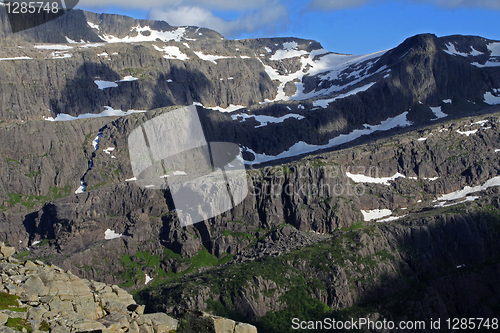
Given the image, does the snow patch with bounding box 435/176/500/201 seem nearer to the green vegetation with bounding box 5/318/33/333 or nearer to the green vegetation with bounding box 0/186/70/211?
the green vegetation with bounding box 0/186/70/211

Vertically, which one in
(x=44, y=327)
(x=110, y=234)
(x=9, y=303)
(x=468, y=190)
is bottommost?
(x=468, y=190)

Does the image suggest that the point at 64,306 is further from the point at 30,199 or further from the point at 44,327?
the point at 30,199

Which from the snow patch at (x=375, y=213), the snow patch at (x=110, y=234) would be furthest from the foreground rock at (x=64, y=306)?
the snow patch at (x=375, y=213)

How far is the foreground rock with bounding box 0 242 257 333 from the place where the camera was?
28203mm

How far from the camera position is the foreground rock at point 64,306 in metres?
28.2

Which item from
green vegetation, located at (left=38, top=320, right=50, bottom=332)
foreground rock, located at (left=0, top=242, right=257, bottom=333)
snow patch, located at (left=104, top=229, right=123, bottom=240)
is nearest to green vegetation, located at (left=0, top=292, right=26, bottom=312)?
foreground rock, located at (left=0, top=242, right=257, bottom=333)

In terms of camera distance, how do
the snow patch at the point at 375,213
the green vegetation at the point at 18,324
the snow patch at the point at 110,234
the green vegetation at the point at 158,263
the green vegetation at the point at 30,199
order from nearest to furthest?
1. the green vegetation at the point at 18,324
2. the green vegetation at the point at 158,263
3. the snow patch at the point at 110,234
4. the snow patch at the point at 375,213
5. the green vegetation at the point at 30,199

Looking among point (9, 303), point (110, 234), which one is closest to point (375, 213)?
point (110, 234)

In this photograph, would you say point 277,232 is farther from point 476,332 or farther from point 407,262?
point 476,332

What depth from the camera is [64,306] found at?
30.3 m

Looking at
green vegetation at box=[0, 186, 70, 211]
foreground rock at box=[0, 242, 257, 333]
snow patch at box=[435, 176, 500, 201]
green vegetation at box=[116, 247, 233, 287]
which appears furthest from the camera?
snow patch at box=[435, 176, 500, 201]

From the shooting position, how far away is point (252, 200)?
18738 cm

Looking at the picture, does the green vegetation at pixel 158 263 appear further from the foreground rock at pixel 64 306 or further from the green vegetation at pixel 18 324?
the green vegetation at pixel 18 324

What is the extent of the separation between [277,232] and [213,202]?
992 inches
